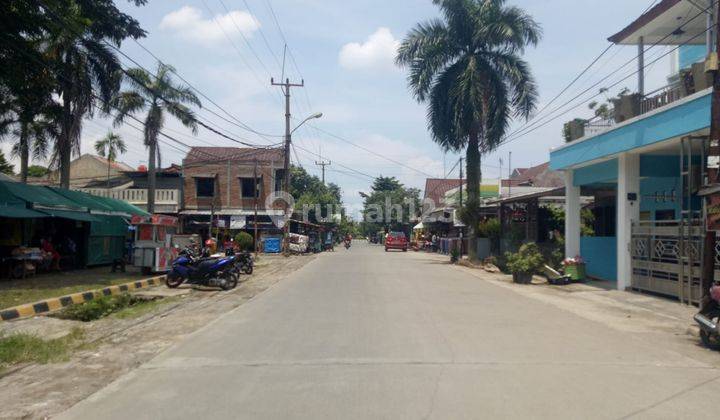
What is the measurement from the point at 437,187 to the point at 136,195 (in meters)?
45.1

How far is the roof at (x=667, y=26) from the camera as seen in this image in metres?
19.0

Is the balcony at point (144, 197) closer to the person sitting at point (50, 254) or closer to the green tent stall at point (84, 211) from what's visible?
the green tent stall at point (84, 211)

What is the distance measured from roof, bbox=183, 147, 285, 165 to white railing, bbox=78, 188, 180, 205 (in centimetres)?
484

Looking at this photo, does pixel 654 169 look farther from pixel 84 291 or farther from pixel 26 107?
pixel 26 107

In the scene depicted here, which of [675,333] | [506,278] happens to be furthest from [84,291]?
[506,278]

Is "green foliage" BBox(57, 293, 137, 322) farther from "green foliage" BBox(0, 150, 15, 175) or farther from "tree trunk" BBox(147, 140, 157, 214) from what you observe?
"green foliage" BBox(0, 150, 15, 175)

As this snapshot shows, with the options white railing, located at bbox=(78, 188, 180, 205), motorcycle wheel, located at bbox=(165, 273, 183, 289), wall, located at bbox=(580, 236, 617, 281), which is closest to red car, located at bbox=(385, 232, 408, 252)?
white railing, located at bbox=(78, 188, 180, 205)

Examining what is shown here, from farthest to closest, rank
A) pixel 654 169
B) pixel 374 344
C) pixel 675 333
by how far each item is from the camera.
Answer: pixel 654 169
pixel 675 333
pixel 374 344

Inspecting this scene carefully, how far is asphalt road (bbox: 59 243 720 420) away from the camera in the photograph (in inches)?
231

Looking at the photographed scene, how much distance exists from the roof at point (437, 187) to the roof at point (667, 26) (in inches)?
2083

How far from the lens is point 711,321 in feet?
29.8

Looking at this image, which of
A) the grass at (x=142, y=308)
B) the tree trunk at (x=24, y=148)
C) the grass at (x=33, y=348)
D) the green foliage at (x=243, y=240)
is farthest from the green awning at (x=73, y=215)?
the green foliage at (x=243, y=240)

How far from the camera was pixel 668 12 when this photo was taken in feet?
63.1

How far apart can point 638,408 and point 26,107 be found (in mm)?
21991
